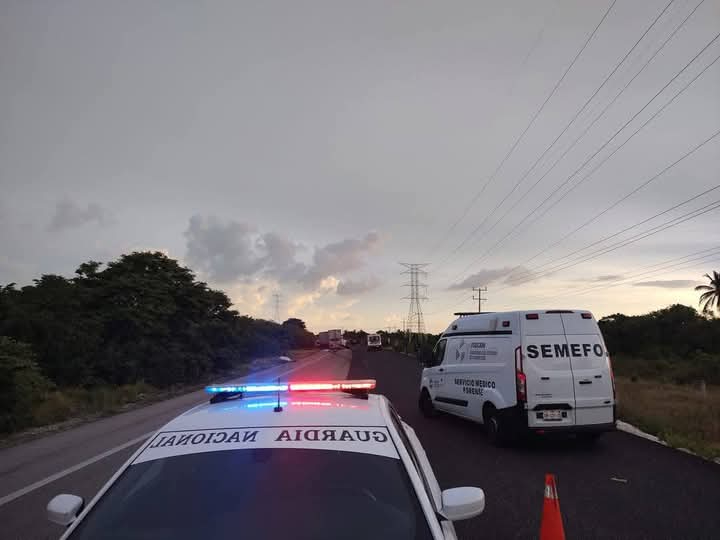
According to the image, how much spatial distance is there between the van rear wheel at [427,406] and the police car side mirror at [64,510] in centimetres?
1186

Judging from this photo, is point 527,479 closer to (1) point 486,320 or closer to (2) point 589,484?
(2) point 589,484

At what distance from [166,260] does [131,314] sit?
21.4ft

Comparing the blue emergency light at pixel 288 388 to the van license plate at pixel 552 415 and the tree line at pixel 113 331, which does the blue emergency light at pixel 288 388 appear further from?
the tree line at pixel 113 331

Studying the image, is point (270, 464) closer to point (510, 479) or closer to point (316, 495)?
point (316, 495)

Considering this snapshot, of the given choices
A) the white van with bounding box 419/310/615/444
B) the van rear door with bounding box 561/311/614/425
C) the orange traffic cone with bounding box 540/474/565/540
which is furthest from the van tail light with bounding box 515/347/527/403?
the orange traffic cone with bounding box 540/474/565/540

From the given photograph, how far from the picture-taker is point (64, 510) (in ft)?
9.89

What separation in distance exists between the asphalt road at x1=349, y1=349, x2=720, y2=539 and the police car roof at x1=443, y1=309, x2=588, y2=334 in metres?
2.17

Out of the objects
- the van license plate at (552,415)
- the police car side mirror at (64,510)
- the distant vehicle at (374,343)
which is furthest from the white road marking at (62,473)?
the distant vehicle at (374,343)

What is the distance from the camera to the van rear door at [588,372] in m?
10.4

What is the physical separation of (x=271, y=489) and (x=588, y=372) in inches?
349

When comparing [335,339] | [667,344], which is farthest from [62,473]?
[335,339]

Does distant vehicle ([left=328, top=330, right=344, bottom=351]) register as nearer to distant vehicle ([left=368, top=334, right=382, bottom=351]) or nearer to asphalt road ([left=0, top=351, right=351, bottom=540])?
distant vehicle ([left=368, top=334, right=382, bottom=351])

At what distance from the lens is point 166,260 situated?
3844 centimetres

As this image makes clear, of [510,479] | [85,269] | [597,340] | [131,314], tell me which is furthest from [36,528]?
[85,269]
